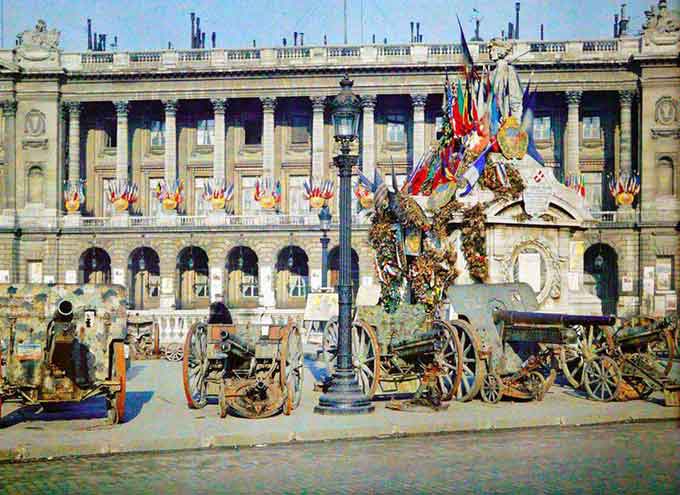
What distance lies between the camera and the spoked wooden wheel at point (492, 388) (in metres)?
18.8

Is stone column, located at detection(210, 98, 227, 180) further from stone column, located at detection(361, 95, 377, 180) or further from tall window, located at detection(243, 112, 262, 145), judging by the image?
stone column, located at detection(361, 95, 377, 180)

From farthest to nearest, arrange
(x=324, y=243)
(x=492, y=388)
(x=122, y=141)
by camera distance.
→ 1. (x=122, y=141)
2. (x=324, y=243)
3. (x=492, y=388)

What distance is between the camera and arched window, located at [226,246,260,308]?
67.7 meters

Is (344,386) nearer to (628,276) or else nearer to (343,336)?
(343,336)

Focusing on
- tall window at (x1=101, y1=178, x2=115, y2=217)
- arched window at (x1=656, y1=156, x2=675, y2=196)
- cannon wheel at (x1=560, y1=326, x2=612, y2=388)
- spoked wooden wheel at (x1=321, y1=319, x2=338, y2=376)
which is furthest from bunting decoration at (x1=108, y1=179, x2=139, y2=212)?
cannon wheel at (x1=560, y1=326, x2=612, y2=388)

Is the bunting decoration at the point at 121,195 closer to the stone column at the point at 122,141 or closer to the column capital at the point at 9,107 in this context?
the stone column at the point at 122,141

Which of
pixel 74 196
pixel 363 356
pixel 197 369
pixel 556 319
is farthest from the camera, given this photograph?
pixel 74 196

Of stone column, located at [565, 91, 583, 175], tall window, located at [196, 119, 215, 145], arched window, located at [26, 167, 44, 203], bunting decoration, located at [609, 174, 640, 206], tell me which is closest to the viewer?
bunting decoration, located at [609, 174, 640, 206]

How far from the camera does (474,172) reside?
73.7ft

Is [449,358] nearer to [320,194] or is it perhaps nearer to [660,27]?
[320,194]

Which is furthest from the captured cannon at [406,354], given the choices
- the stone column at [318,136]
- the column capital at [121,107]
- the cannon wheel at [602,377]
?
the column capital at [121,107]

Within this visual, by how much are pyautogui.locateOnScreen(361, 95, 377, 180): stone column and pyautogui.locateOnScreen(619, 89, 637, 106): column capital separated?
14.6 meters

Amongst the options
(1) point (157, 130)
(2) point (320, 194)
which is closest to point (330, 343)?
(2) point (320, 194)

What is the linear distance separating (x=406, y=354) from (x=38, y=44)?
178ft
